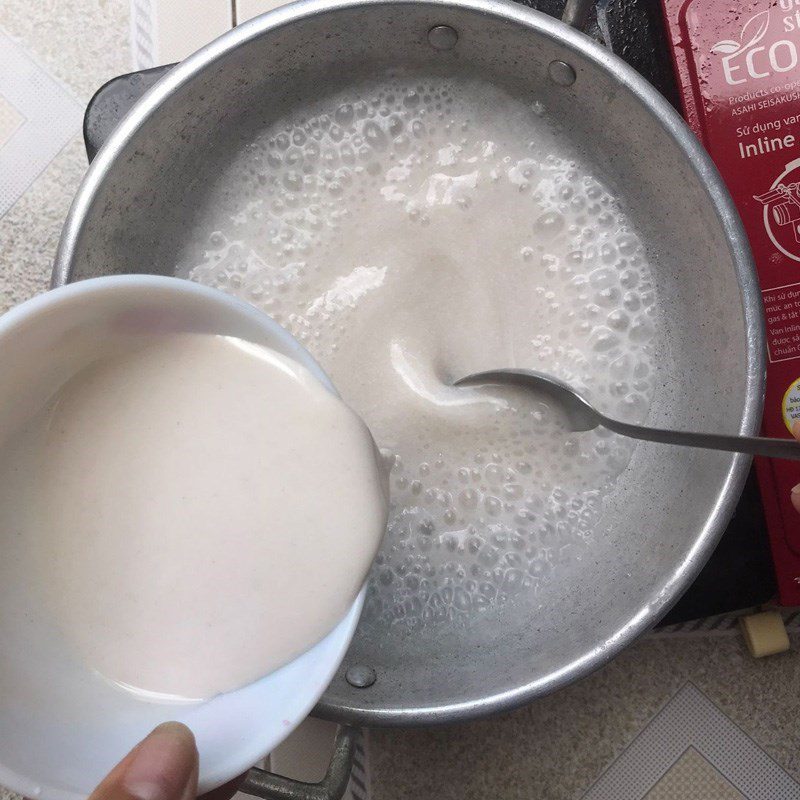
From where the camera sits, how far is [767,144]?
1.96ft

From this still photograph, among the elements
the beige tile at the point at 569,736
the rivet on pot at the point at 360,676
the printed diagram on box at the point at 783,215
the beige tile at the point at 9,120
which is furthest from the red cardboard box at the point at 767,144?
the beige tile at the point at 9,120

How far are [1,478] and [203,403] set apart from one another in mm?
107

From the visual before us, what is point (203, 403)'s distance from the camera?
0.42 meters

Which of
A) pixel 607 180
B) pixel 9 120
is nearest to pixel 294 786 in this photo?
pixel 607 180

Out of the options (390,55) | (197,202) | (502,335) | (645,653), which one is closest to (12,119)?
(197,202)

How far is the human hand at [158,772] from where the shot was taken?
342mm

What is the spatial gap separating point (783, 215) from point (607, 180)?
136mm

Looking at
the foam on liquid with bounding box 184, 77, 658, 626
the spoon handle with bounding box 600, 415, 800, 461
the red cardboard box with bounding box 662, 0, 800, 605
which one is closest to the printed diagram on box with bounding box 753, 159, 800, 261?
the red cardboard box with bounding box 662, 0, 800, 605

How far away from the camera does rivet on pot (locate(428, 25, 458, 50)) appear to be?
551 millimetres

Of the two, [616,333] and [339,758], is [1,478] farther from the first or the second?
[616,333]

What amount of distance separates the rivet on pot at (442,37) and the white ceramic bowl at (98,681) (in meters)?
0.27

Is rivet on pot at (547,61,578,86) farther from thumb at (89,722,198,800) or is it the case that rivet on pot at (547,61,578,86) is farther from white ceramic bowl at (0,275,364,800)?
thumb at (89,722,198,800)

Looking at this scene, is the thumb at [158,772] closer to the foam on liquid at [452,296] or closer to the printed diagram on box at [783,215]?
the foam on liquid at [452,296]

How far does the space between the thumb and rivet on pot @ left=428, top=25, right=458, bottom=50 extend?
458 millimetres
